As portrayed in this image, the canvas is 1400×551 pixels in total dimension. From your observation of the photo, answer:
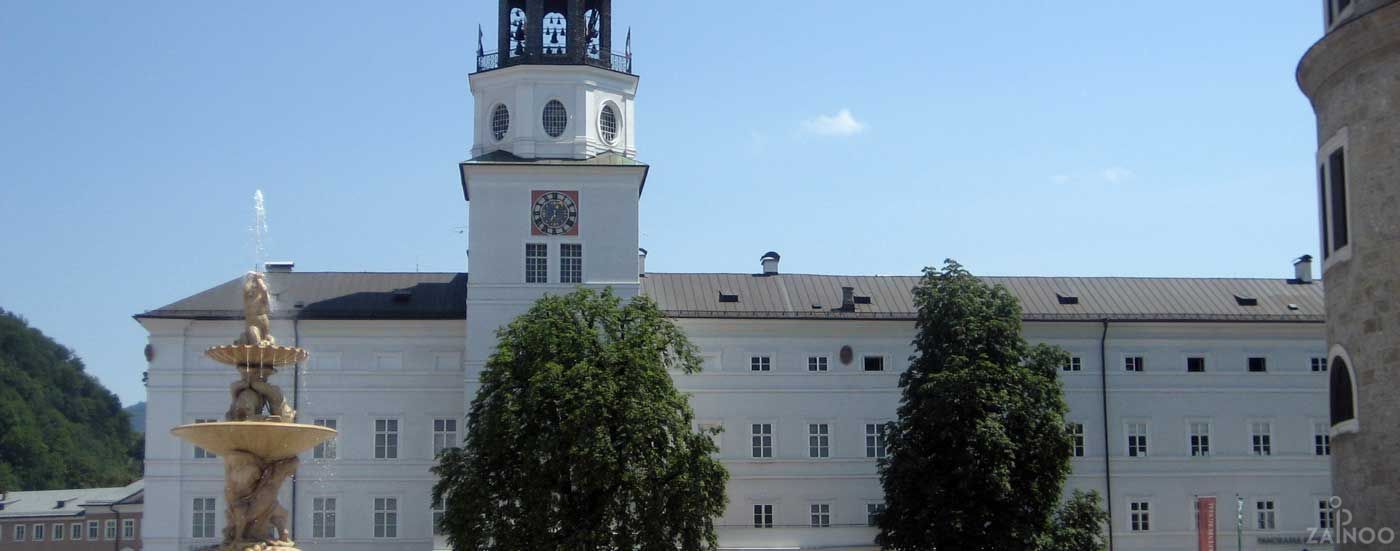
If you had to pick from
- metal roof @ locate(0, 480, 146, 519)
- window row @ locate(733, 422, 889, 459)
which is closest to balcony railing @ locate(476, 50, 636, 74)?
window row @ locate(733, 422, 889, 459)

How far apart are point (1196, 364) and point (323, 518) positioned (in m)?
27.9

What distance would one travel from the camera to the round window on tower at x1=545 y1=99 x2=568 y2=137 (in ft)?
171

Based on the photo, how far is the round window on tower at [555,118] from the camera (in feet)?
171

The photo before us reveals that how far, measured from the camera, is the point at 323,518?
5344cm

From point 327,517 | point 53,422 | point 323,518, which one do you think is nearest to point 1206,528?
point 327,517

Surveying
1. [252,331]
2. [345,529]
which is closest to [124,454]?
[345,529]

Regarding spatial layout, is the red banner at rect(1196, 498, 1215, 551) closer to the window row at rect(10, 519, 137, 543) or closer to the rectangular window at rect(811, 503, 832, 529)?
the rectangular window at rect(811, 503, 832, 529)

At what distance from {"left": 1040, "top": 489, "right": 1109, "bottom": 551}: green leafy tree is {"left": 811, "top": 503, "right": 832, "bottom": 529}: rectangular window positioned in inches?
423

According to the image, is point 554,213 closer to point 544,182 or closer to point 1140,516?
point 544,182

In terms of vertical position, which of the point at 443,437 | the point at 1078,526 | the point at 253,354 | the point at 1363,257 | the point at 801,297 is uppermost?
the point at 801,297

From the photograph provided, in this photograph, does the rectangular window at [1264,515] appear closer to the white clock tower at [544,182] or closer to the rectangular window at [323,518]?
the white clock tower at [544,182]

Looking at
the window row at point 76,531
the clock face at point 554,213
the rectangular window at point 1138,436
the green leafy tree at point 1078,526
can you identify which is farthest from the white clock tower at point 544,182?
the window row at point 76,531

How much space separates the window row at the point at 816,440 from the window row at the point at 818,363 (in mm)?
1686

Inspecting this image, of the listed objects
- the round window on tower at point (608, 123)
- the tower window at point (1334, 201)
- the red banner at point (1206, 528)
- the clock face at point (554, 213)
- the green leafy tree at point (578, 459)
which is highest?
the round window on tower at point (608, 123)
